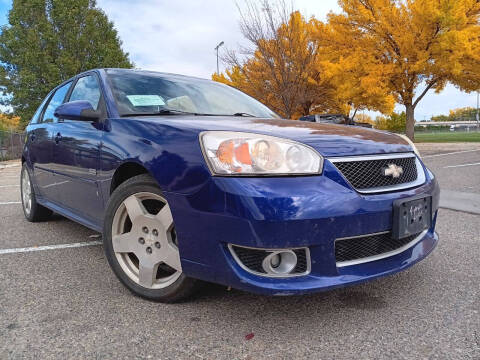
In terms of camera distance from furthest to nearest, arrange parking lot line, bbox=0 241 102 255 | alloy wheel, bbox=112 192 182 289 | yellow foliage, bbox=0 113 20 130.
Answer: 1. yellow foliage, bbox=0 113 20 130
2. parking lot line, bbox=0 241 102 255
3. alloy wheel, bbox=112 192 182 289

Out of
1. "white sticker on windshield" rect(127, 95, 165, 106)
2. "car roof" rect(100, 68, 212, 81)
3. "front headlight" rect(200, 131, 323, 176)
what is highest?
"car roof" rect(100, 68, 212, 81)

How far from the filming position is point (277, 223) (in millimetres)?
1630

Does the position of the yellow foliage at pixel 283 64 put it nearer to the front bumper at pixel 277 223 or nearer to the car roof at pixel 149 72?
the car roof at pixel 149 72

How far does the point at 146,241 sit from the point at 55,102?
242 cm

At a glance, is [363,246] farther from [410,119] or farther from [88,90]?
[410,119]

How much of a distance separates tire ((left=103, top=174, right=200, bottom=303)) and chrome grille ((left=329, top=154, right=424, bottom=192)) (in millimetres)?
883

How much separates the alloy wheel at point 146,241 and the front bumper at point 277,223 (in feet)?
0.45

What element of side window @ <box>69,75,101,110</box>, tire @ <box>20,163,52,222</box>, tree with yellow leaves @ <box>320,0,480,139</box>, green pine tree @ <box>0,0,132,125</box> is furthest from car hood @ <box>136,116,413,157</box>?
green pine tree @ <box>0,0,132,125</box>

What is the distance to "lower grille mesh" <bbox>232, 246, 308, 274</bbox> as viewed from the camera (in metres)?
1.74

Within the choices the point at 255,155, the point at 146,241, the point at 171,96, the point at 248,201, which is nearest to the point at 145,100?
the point at 171,96

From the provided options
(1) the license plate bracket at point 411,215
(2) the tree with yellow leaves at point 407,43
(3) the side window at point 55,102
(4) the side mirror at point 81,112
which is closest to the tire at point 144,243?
(4) the side mirror at point 81,112

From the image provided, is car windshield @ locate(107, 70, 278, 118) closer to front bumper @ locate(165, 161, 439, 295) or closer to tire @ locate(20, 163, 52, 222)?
front bumper @ locate(165, 161, 439, 295)

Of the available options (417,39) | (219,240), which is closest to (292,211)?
(219,240)

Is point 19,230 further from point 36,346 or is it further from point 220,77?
point 220,77
